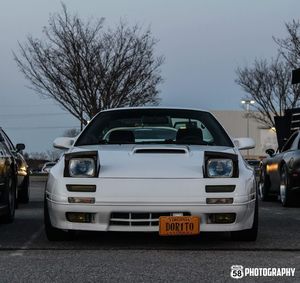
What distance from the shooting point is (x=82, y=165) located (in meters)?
5.89

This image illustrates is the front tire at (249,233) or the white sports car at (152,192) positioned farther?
the front tire at (249,233)

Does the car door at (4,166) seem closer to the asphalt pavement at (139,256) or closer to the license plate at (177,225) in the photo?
the asphalt pavement at (139,256)

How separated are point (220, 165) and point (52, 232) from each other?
1.79m

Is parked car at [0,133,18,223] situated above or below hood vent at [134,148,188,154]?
below

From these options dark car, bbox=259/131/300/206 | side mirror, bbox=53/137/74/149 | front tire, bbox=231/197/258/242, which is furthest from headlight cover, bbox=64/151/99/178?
dark car, bbox=259/131/300/206

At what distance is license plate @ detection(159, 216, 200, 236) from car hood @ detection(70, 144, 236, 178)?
1.30 ft

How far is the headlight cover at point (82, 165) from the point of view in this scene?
585 cm

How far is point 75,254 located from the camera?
5.62 metres

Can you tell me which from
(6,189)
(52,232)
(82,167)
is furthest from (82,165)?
(6,189)

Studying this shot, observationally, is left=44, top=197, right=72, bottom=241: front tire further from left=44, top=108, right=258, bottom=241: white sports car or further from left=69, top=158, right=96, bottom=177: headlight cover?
left=69, top=158, right=96, bottom=177: headlight cover

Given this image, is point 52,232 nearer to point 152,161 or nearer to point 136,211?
point 136,211

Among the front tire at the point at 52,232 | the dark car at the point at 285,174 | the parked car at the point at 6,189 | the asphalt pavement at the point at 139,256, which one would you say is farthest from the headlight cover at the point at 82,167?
the dark car at the point at 285,174

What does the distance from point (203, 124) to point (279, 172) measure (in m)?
4.50

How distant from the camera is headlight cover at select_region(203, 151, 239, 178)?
19.2ft
